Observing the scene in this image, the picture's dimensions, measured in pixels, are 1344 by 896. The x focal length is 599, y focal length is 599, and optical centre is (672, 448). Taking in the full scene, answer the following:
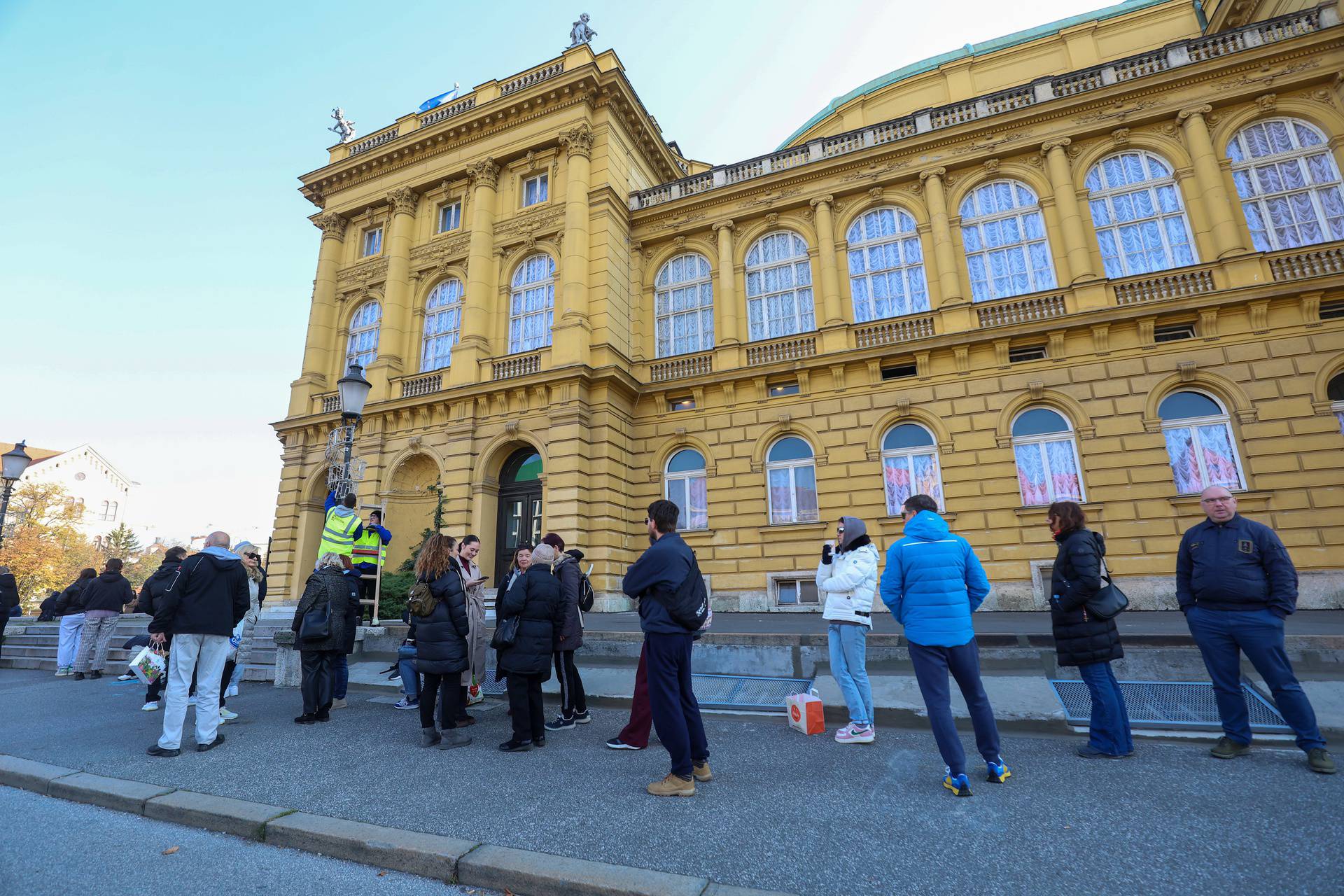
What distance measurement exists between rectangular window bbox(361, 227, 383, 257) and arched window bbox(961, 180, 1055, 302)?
19.8 meters

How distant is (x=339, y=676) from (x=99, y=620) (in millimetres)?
6504

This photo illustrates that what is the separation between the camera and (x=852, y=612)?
18.6 ft

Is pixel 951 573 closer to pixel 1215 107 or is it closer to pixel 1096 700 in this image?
pixel 1096 700

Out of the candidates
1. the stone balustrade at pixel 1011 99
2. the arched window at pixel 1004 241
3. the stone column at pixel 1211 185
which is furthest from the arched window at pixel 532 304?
the stone column at pixel 1211 185

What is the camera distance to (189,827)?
13.3 feet

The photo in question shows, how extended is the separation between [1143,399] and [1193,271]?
10.2 ft

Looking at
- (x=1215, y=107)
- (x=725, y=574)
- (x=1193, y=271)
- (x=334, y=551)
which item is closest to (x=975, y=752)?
(x=334, y=551)

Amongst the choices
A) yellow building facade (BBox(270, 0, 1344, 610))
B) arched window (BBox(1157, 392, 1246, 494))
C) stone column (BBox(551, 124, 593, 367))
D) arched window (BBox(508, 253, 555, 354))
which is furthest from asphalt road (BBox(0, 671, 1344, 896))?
arched window (BBox(508, 253, 555, 354))

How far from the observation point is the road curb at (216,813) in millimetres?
3879

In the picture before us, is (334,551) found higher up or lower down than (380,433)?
lower down

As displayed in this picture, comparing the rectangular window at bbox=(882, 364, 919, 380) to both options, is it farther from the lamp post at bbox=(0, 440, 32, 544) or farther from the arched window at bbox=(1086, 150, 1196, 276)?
the lamp post at bbox=(0, 440, 32, 544)

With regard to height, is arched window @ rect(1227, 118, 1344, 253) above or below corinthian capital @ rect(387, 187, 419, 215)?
below

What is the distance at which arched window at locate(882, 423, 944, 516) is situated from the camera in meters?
14.6

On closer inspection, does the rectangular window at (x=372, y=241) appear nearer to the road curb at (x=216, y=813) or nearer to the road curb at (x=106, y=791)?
the road curb at (x=106, y=791)
